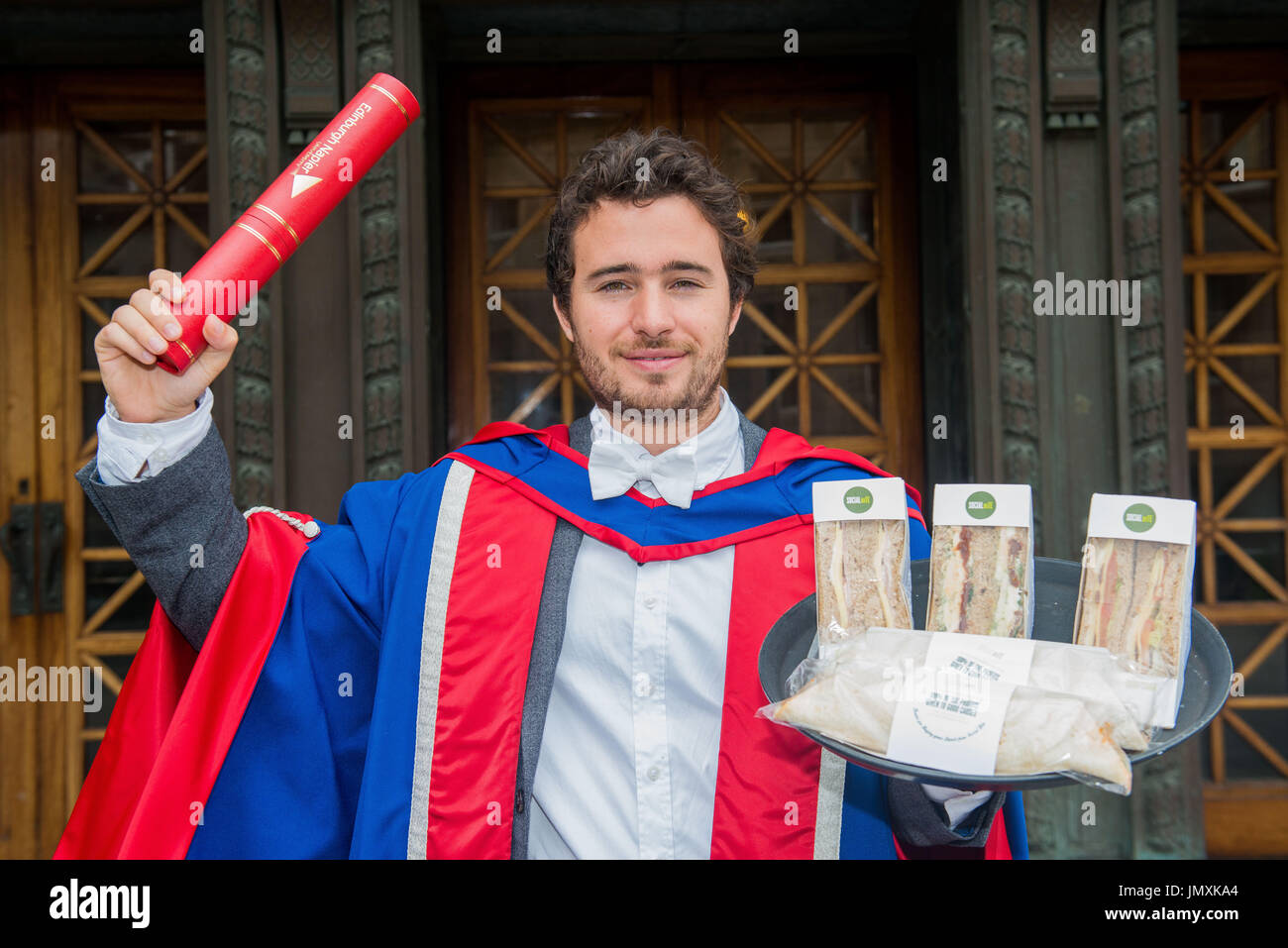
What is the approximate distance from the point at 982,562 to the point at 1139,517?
20cm

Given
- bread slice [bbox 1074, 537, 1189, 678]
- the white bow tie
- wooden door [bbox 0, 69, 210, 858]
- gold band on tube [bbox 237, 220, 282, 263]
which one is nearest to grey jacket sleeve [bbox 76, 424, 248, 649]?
gold band on tube [bbox 237, 220, 282, 263]

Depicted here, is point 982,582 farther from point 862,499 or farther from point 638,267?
point 638,267

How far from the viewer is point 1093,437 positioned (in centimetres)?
289

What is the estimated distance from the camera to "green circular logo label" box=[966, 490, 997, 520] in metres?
1.22

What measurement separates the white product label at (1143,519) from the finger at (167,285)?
3.98 ft

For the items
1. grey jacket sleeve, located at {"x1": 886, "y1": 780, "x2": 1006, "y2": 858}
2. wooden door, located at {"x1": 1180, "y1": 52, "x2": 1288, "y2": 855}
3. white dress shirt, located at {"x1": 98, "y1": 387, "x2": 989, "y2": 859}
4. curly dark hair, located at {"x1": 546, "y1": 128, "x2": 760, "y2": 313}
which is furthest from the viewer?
wooden door, located at {"x1": 1180, "y1": 52, "x2": 1288, "y2": 855}

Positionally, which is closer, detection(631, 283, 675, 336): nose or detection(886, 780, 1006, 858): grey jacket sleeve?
detection(886, 780, 1006, 858): grey jacket sleeve

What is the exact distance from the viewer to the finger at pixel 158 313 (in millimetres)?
1187
